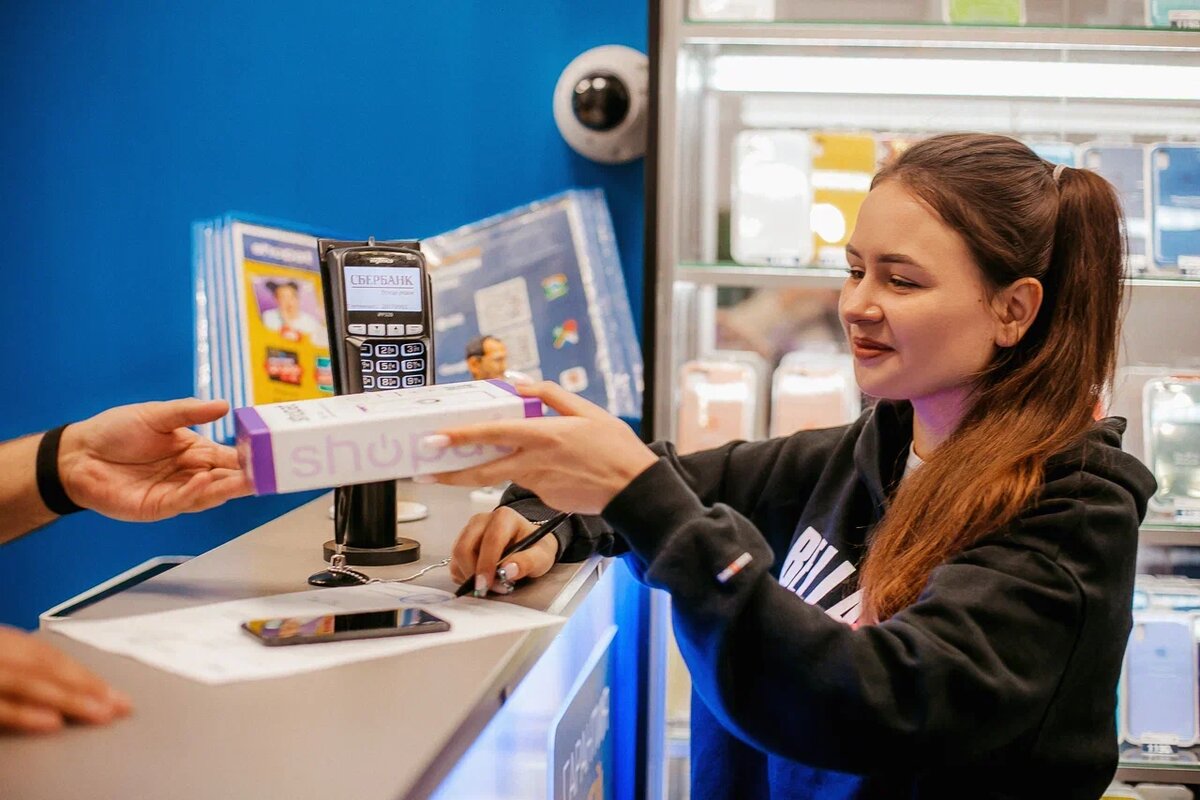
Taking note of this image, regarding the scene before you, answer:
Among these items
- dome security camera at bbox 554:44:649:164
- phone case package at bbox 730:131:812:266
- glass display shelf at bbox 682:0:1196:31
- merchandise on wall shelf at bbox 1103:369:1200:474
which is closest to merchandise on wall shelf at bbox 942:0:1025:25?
glass display shelf at bbox 682:0:1196:31

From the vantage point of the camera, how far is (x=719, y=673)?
1.13m

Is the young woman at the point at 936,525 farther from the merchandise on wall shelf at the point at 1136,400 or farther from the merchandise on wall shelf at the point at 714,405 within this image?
the merchandise on wall shelf at the point at 1136,400

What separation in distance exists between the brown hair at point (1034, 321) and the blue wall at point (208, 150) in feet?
3.67

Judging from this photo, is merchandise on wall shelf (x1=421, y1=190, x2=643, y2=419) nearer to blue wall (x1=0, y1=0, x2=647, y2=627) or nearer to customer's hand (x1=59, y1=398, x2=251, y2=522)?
blue wall (x1=0, y1=0, x2=647, y2=627)

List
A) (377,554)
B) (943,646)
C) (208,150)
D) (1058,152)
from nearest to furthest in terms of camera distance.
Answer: (943,646)
(377,554)
(1058,152)
(208,150)

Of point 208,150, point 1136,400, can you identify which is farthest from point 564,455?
point 208,150

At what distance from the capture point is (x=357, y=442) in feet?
3.78

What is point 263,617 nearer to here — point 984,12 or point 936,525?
point 936,525

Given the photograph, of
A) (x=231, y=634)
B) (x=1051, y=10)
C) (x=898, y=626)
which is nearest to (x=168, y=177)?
(x=231, y=634)

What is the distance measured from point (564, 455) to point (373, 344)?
17.8 inches

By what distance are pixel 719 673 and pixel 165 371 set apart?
1.79 metres

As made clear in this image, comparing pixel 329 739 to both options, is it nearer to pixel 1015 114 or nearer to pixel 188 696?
pixel 188 696

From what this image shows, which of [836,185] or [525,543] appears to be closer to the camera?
[525,543]

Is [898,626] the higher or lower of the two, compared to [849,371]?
lower
